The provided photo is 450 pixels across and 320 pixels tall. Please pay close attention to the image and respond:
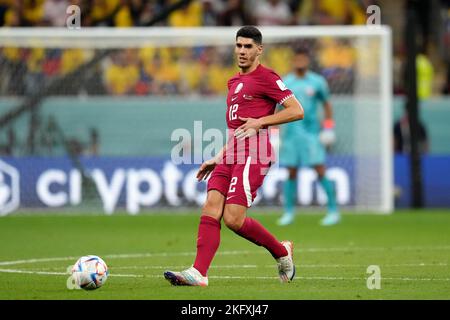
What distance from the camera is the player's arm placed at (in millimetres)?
9516

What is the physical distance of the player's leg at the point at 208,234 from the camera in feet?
30.7

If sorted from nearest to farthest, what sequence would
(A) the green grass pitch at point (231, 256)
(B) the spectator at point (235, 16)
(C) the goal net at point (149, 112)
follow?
(A) the green grass pitch at point (231, 256) → (C) the goal net at point (149, 112) → (B) the spectator at point (235, 16)

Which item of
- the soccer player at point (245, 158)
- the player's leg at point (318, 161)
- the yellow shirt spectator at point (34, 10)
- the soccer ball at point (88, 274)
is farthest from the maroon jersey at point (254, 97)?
the yellow shirt spectator at point (34, 10)

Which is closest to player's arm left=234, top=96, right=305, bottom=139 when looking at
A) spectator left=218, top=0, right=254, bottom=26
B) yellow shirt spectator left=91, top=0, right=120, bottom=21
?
spectator left=218, top=0, right=254, bottom=26

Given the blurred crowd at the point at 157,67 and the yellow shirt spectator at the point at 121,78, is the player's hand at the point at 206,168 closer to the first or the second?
the blurred crowd at the point at 157,67

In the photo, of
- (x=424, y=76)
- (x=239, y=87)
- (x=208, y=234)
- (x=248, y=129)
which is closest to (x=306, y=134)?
(x=424, y=76)

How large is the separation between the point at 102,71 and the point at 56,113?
121 cm

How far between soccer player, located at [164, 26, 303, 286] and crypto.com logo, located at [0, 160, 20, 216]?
10.3m

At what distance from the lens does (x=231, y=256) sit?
12672 mm

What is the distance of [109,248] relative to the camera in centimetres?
1368

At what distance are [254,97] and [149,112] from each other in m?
10.8

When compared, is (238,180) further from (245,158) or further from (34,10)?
(34,10)

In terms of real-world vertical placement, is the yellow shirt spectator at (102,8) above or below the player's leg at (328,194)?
above

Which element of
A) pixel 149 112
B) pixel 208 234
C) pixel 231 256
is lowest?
pixel 231 256
